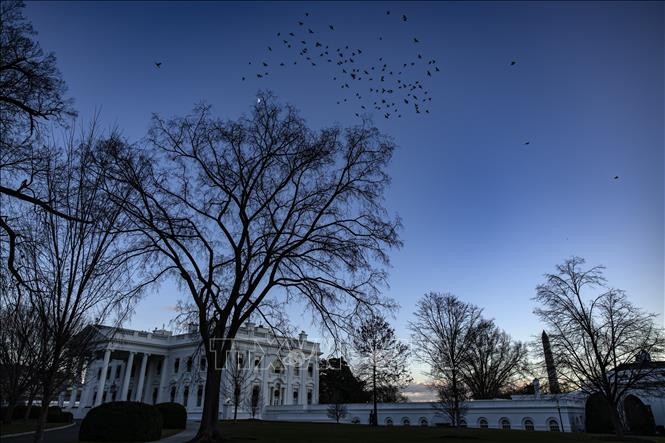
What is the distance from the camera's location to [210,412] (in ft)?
59.4

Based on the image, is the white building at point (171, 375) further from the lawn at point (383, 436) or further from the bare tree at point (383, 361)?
the lawn at point (383, 436)

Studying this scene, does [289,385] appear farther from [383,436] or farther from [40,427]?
[40,427]

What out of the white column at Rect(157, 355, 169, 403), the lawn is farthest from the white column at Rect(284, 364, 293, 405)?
the lawn

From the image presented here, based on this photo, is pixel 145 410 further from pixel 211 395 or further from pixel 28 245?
pixel 28 245

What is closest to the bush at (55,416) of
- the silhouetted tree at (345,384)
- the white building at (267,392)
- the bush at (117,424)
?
→ the white building at (267,392)

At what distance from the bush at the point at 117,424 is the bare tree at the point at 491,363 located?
130 ft

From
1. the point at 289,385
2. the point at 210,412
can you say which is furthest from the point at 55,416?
the point at 289,385

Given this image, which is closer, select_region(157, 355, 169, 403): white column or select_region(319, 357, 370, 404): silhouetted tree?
select_region(157, 355, 169, 403): white column

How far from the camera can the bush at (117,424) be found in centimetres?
1975

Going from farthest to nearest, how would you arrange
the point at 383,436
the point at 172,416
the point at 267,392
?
the point at 267,392 < the point at 172,416 < the point at 383,436

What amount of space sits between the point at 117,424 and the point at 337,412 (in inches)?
1183

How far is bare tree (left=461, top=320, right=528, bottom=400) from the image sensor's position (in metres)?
52.5

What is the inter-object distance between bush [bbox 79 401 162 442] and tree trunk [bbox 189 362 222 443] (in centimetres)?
450

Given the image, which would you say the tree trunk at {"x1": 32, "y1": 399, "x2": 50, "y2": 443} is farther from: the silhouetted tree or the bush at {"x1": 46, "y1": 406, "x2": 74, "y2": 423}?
the silhouetted tree
